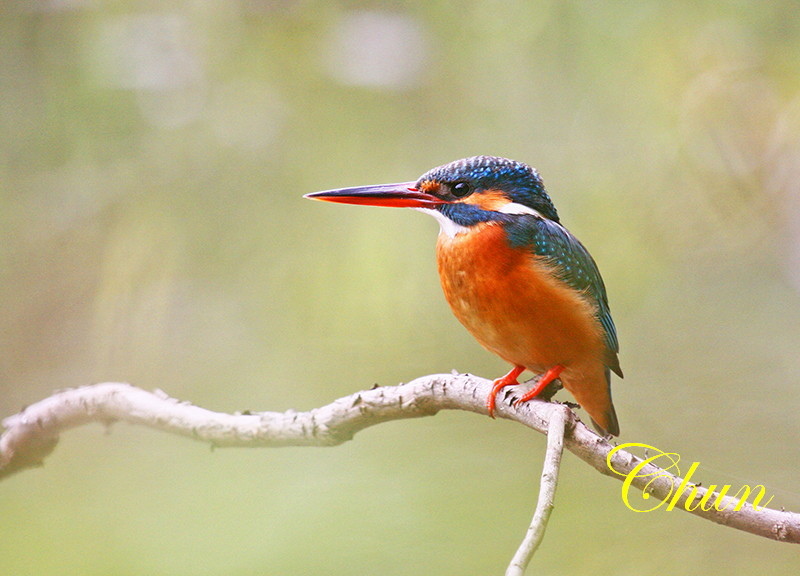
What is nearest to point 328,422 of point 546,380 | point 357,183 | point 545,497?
point 546,380

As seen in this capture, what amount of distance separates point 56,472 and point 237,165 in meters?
0.79

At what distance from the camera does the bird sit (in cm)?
96

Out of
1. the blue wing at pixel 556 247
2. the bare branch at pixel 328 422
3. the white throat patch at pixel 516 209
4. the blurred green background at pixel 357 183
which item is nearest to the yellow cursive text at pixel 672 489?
the bare branch at pixel 328 422

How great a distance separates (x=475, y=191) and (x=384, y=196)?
0.12 m

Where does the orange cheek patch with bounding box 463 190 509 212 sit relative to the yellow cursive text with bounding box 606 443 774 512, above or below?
above

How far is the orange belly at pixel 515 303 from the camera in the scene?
964 mm

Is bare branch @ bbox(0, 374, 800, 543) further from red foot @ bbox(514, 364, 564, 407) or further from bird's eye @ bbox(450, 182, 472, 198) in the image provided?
bird's eye @ bbox(450, 182, 472, 198)

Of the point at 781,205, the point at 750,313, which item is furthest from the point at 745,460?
the point at 781,205

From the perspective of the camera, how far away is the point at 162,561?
3.84 feet

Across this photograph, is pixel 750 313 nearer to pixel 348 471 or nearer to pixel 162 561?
pixel 348 471

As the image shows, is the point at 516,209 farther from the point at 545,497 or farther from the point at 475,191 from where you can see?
the point at 545,497

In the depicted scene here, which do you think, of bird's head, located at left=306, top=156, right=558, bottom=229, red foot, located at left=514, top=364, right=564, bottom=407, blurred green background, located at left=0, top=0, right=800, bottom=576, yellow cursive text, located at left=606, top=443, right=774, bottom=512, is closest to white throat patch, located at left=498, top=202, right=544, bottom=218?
bird's head, located at left=306, top=156, right=558, bottom=229

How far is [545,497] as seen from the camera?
0.72 metres

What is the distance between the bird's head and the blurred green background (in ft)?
2.02
